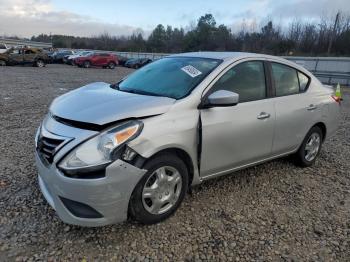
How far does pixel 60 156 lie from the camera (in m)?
2.82

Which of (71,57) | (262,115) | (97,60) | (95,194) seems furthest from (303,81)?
(71,57)

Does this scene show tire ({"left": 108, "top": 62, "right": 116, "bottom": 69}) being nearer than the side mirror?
No

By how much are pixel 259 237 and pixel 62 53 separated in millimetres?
39233

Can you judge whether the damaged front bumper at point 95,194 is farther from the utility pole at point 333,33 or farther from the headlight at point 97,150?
the utility pole at point 333,33

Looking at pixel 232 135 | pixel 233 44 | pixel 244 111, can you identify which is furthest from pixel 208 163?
pixel 233 44

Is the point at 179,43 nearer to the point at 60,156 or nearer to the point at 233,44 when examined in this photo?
the point at 233,44

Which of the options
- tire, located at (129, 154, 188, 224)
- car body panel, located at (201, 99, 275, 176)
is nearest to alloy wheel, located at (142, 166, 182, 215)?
tire, located at (129, 154, 188, 224)

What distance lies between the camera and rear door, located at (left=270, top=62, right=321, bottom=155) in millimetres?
4324

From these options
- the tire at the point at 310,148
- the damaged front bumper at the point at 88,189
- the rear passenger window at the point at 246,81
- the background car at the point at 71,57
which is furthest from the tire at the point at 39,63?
the damaged front bumper at the point at 88,189

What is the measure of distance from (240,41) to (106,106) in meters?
66.0

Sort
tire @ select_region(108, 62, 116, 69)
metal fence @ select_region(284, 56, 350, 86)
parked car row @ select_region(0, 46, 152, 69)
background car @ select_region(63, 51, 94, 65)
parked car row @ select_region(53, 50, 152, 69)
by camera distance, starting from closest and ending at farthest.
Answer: metal fence @ select_region(284, 56, 350, 86) → parked car row @ select_region(0, 46, 152, 69) → parked car row @ select_region(53, 50, 152, 69) → background car @ select_region(63, 51, 94, 65) → tire @ select_region(108, 62, 116, 69)

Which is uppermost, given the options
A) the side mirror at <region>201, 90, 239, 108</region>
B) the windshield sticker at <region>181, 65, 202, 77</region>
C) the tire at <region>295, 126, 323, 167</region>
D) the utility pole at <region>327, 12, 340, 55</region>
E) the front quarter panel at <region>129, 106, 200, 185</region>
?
the utility pole at <region>327, 12, 340, 55</region>

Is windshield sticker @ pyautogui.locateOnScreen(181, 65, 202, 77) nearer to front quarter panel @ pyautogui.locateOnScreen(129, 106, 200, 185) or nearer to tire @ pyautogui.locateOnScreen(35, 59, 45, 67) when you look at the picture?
front quarter panel @ pyautogui.locateOnScreen(129, 106, 200, 185)

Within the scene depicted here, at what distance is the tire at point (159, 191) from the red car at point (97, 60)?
32.8 meters
